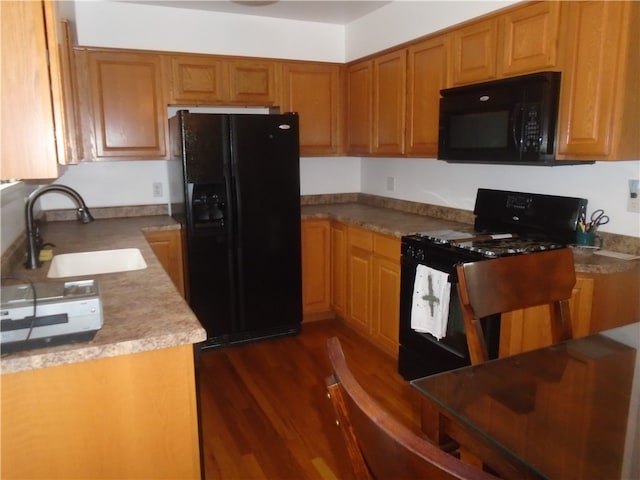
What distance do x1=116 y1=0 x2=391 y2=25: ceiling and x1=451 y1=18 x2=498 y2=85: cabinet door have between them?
945mm

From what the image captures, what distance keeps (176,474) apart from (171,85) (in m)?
2.77

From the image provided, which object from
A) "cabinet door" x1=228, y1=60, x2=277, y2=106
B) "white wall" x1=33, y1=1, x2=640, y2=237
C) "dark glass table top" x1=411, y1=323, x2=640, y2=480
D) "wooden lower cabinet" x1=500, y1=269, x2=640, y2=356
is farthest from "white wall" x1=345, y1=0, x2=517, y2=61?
"dark glass table top" x1=411, y1=323, x2=640, y2=480

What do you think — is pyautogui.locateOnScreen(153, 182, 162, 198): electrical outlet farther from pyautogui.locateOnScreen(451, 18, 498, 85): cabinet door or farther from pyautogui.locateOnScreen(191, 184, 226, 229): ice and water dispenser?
pyautogui.locateOnScreen(451, 18, 498, 85): cabinet door

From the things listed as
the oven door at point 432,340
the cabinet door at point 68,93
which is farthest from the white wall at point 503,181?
the cabinet door at point 68,93

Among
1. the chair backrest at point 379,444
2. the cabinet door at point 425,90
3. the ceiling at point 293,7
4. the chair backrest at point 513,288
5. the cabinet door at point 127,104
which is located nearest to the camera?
the chair backrest at point 379,444

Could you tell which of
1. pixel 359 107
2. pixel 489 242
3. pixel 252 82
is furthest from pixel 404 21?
pixel 489 242

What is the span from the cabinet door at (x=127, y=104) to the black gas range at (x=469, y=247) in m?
1.95

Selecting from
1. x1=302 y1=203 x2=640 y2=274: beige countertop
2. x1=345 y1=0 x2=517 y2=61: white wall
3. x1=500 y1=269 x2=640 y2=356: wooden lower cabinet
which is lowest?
x1=500 y1=269 x2=640 y2=356: wooden lower cabinet

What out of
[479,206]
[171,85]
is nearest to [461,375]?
[479,206]

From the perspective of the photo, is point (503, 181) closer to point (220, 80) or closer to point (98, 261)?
point (220, 80)

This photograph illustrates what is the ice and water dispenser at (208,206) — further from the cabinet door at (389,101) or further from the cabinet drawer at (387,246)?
the cabinet door at (389,101)

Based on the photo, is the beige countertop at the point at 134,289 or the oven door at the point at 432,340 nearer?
the beige countertop at the point at 134,289

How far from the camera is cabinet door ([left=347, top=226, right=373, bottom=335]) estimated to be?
10.9ft

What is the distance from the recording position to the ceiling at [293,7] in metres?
3.34
